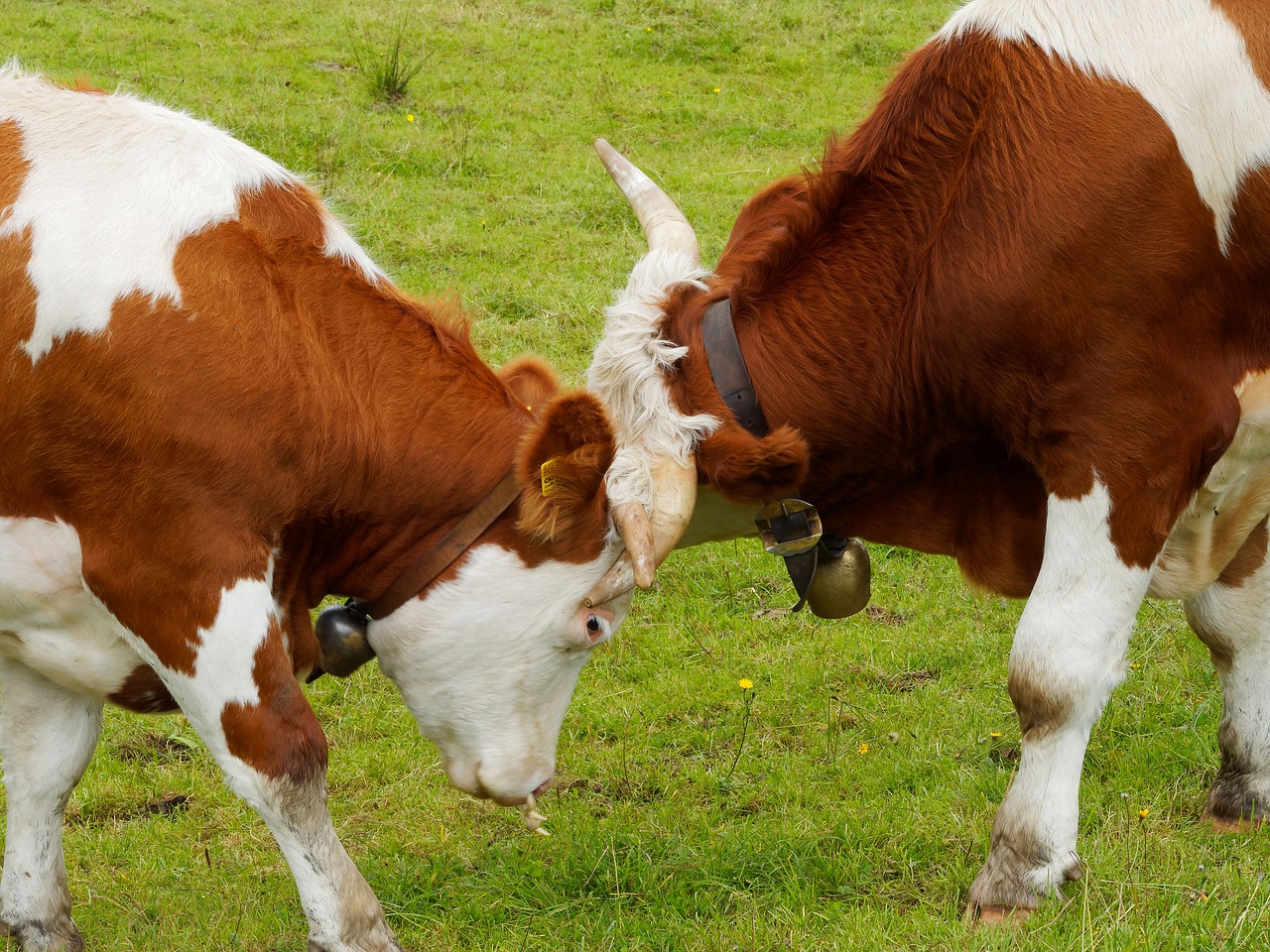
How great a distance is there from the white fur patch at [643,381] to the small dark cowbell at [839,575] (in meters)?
0.78

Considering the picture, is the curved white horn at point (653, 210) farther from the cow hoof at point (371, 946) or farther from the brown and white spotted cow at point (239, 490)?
the cow hoof at point (371, 946)

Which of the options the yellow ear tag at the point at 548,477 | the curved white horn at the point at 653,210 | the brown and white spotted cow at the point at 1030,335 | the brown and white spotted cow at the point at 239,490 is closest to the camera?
the brown and white spotted cow at the point at 239,490

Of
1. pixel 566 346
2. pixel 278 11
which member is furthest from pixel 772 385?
pixel 278 11

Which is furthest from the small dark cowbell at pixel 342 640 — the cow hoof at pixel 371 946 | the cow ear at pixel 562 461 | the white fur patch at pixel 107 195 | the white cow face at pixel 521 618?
the white fur patch at pixel 107 195

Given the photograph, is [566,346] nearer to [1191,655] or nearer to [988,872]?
[1191,655]

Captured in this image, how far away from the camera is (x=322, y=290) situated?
12.4ft

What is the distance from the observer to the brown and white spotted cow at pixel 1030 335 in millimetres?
3768

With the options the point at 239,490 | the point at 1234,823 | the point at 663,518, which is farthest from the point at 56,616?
the point at 1234,823

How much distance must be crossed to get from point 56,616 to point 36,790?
692 mm

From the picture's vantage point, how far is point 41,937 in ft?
13.3

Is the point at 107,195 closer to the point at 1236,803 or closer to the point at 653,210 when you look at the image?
the point at 653,210

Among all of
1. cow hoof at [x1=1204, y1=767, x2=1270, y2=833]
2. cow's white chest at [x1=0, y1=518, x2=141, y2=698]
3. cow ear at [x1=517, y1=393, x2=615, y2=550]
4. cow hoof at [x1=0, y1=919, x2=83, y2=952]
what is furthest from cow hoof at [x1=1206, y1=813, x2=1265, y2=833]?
cow hoof at [x1=0, y1=919, x2=83, y2=952]

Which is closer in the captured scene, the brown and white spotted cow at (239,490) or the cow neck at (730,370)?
the brown and white spotted cow at (239,490)

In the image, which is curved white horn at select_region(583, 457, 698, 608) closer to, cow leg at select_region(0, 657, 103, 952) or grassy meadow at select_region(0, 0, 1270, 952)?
grassy meadow at select_region(0, 0, 1270, 952)
